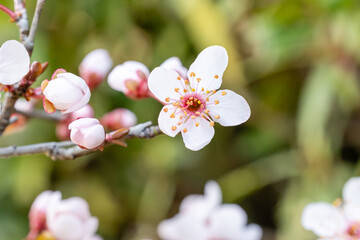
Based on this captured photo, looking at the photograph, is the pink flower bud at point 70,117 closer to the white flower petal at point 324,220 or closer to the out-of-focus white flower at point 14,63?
the out-of-focus white flower at point 14,63

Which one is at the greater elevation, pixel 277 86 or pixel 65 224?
pixel 277 86

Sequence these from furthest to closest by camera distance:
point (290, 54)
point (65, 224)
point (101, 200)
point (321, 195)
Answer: point (101, 200) → point (290, 54) → point (321, 195) → point (65, 224)

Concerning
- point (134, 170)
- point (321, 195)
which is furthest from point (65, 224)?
point (134, 170)

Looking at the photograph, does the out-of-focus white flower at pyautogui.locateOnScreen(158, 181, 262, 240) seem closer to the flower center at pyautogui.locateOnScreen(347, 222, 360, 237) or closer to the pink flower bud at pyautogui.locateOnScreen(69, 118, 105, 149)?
the flower center at pyautogui.locateOnScreen(347, 222, 360, 237)

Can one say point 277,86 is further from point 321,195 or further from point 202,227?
point 202,227

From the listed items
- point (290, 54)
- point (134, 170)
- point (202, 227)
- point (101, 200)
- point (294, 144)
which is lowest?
point (202, 227)
